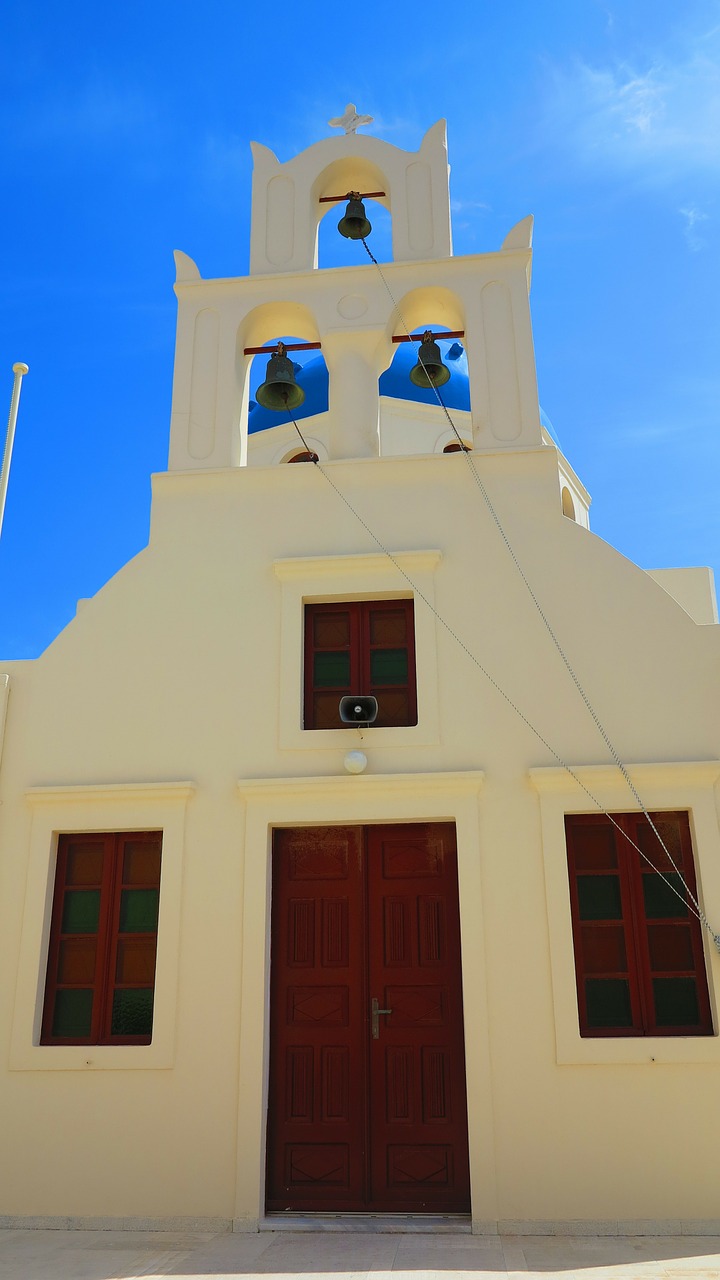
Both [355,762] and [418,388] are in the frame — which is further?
[418,388]

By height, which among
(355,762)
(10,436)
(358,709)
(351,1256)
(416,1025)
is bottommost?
(351,1256)

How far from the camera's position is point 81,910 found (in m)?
7.77

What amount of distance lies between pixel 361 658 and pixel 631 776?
7.55ft

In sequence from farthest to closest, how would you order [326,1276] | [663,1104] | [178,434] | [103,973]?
[178,434] → [103,973] → [663,1104] → [326,1276]

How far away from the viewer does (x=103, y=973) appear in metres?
7.54

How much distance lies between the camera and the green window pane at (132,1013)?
7414 mm

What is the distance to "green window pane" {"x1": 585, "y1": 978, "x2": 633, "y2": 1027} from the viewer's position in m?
7.06

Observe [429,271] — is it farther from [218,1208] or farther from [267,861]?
[218,1208]

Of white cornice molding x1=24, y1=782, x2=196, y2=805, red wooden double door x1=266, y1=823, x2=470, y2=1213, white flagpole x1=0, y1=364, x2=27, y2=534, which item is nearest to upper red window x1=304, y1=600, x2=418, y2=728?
red wooden double door x1=266, y1=823, x2=470, y2=1213

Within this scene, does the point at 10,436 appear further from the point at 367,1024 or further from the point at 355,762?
the point at 367,1024

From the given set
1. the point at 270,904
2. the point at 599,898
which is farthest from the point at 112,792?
the point at 599,898

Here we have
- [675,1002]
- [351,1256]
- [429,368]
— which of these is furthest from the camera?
[429,368]

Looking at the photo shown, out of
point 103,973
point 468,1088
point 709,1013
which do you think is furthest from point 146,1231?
point 709,1013

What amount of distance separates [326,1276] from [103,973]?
2.78 metres
